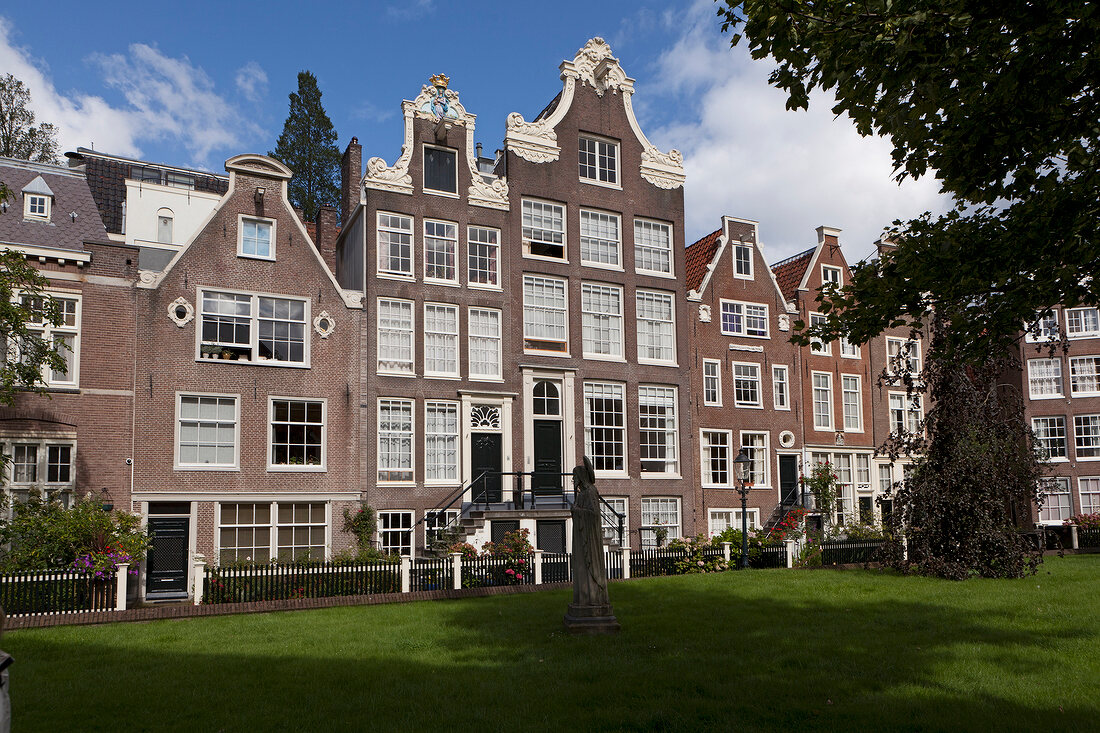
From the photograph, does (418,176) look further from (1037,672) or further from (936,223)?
(1037,672)

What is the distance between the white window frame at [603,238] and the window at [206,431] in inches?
541

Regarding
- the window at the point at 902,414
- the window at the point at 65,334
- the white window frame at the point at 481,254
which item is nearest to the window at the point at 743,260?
the window at the point at 902,414

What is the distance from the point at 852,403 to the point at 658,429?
37.2ft

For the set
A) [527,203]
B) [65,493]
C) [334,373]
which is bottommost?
[65,493]

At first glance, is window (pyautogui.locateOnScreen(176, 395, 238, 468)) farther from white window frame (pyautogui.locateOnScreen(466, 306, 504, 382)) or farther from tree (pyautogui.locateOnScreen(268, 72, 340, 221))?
tree (pyautogui.locateOnScreen(268, 72, 340, 221))

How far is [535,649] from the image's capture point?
43.5ft

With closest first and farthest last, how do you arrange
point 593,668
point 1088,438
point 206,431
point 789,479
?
point 593,668, point 206,431, point 789,479, point 1088,438

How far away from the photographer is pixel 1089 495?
146 ft

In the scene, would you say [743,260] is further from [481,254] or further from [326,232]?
[326,232]

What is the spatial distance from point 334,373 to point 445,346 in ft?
12.8

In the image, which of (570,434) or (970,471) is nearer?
(970,471)

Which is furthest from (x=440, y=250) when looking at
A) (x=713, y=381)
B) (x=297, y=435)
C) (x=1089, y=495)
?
(x=1089, y=495)

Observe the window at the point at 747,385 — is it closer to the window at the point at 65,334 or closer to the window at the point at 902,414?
the window at the point at 902,414

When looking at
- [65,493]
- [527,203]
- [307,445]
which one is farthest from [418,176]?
[65,493]
